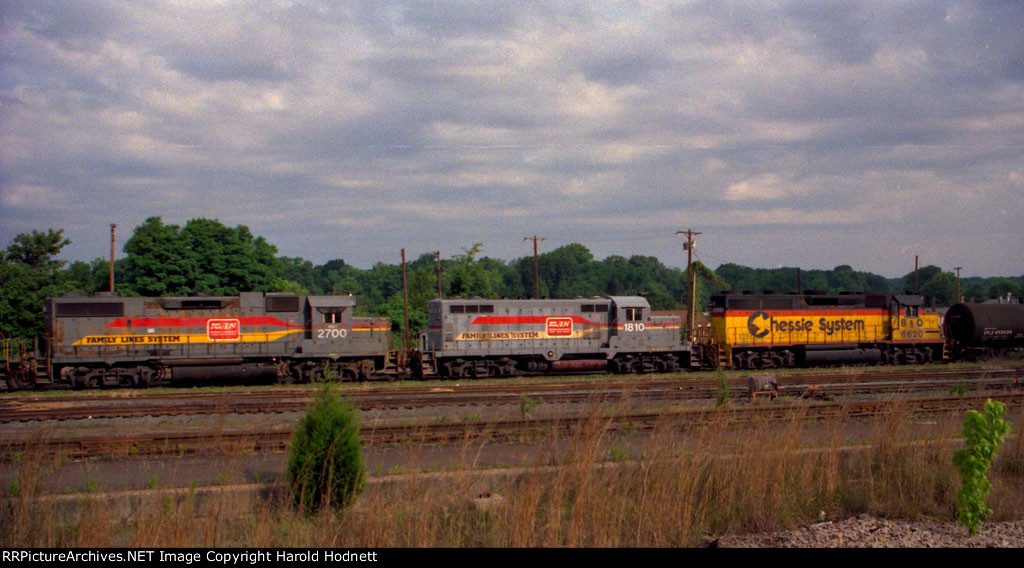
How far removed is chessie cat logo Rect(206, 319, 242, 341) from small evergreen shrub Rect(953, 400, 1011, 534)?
73.7ft

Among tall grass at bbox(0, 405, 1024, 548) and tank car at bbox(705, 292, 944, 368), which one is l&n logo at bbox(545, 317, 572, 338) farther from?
tall grass at bbox(0, 405, 1024, 548)

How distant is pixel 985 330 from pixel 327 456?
3424 centimetres

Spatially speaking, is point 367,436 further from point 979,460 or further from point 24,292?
point 24,292

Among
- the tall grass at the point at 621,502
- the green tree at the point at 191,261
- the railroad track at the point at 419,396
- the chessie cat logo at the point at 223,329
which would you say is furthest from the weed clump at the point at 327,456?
the green tree at the point at 191,261

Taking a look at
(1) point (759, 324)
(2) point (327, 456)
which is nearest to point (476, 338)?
(1) point (759, 324)

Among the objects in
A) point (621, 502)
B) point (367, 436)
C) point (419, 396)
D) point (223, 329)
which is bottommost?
point (419, 396)

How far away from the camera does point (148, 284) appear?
46.8 meters

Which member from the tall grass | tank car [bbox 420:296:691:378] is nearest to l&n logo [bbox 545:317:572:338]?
tank car [bbox 420:296:691:378]

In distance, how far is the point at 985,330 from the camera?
30969 millimetres

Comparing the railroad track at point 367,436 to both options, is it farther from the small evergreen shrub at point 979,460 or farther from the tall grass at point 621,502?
the small evergreen shrub at point 979,460

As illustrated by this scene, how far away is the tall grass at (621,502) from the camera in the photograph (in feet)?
18.8

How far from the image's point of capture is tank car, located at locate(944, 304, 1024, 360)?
31016 mm

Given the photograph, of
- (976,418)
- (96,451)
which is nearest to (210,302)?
(96,451)

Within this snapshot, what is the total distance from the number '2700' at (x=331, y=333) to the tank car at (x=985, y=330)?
93.5ft
